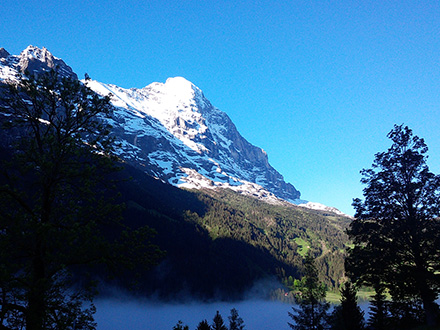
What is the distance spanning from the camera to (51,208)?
41.3 ft

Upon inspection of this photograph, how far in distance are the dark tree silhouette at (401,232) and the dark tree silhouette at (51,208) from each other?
21.2m

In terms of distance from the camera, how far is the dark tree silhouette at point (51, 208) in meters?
10.4

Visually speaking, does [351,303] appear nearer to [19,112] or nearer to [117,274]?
[117,274]

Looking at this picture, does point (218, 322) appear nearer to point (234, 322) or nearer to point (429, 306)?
point (234, 322)

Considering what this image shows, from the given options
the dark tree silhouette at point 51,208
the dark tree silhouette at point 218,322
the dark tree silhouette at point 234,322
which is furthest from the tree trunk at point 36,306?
the dark tree silhouette at point 234,322

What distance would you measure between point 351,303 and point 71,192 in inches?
1636

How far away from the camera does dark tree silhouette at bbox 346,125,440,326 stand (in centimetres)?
2212

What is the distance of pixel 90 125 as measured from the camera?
13516mm

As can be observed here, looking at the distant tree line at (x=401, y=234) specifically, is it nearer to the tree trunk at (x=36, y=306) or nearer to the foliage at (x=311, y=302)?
the foliage at (x=311, y=302)

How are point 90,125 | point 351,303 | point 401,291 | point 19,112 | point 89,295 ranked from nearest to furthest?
point 89,295, point 19,112, point 90,125, point 401,291, point 351,303

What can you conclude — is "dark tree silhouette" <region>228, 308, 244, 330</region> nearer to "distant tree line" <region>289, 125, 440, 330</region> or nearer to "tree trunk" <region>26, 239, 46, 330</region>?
"distant tree line" <region>289, 125, 440, 330</region>

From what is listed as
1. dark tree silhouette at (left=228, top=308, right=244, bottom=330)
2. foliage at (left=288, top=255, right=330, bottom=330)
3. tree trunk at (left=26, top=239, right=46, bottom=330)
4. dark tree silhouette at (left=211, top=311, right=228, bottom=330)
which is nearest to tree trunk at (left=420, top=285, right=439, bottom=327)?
foliage at (left=288, top=255, right=330, bottom=330)

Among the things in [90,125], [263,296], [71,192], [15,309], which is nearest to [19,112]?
[90,125]

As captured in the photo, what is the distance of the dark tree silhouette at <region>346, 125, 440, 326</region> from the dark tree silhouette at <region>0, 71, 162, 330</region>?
21249mm
